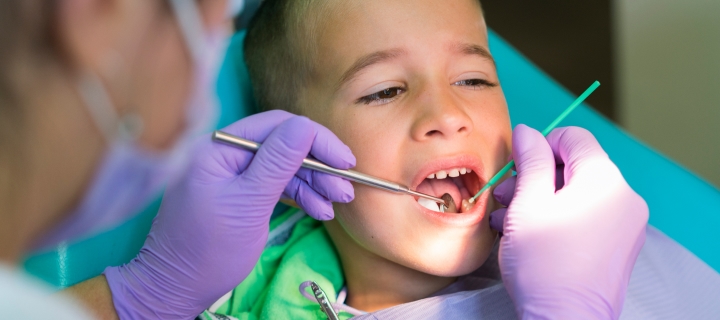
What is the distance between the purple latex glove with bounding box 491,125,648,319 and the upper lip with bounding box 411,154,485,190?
0.09 m

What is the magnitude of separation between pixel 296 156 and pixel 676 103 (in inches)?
71.5

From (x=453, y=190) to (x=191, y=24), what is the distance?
0.89 metres

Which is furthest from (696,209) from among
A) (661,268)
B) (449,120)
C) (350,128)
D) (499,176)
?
(350,128)

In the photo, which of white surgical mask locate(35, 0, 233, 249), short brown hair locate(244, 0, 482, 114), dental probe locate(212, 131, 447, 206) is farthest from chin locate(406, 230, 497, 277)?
white surgical mask locate(35, 0, 233, 249)

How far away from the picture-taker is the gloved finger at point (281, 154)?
114 centimetres

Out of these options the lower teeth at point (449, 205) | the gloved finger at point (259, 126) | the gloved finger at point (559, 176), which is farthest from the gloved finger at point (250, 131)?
the gloved finger at point (559, 176)

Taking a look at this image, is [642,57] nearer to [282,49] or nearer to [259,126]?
[282,49]

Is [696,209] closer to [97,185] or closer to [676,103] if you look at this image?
[676,103]

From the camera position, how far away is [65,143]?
0.42m

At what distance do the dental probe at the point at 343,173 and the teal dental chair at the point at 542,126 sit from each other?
1.01 ft

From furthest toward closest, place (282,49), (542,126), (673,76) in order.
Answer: (673,76) → (542,126) → (282,49)

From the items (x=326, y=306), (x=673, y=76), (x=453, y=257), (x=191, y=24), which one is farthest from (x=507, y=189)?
(x=673, y=76)

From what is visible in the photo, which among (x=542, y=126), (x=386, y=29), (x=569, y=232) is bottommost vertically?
(x=542, y=126)

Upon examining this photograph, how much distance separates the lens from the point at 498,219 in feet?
4.05
